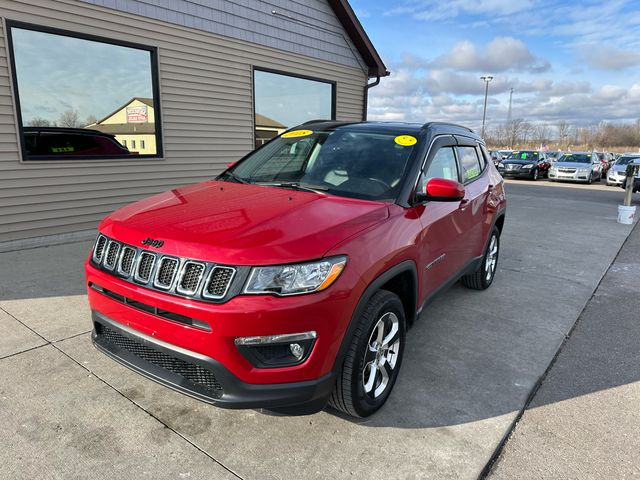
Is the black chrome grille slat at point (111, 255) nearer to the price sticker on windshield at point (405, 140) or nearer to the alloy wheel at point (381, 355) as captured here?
the alloy wheel at point (381, 355)

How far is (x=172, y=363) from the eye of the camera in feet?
7.48

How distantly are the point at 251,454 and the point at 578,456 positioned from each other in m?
1.77

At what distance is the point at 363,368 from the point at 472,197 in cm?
225

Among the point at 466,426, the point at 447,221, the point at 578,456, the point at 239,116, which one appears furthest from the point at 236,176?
the point at 239,116

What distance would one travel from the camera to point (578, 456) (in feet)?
7.98

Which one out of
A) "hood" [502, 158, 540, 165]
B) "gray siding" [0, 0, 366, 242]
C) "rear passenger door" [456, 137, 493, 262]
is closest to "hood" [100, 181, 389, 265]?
"rear passenger door" [456, 137, 493, 262]

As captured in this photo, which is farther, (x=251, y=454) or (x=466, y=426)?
(x=466, y=426)

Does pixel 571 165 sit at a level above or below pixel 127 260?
below

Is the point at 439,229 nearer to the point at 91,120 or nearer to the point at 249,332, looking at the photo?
the point at 249,332

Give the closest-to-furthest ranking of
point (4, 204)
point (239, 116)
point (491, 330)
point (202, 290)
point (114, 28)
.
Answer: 1. point (202, 290)
2. point (491, 330)
3. point (4, 204)
4. point (114, 28)
5. point (239, 116)

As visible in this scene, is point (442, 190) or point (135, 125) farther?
point (135, 125)

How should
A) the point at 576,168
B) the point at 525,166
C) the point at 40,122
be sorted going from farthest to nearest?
1. the point at 525,166
2. the point at 576,168
3. the point at 40,122

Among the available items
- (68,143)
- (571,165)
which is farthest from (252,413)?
(571,165)

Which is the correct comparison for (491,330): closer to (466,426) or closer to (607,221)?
(466,426)
